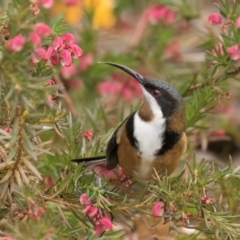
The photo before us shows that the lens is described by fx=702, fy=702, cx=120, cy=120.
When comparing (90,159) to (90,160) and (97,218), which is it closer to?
(90,160)

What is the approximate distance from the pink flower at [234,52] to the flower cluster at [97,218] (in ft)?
3.22

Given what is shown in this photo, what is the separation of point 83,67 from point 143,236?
161cm

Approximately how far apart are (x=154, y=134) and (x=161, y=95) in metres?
0.16

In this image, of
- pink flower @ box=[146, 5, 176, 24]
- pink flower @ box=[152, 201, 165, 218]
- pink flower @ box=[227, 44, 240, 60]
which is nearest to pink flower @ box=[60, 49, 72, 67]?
pink flower @ box=[152, 201, 165, 218]

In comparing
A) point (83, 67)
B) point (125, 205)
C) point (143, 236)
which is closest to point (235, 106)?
point (83, 67)

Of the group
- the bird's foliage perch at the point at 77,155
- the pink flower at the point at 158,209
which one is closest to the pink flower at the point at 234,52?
the bird's foliage perch at the point at 77,155

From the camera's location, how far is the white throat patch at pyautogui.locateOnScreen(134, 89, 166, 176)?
287 cm

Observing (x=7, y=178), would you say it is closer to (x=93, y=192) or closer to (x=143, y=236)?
(x=93, y=192)

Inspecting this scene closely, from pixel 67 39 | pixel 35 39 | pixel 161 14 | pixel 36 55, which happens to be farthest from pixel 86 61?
pixel 35 39

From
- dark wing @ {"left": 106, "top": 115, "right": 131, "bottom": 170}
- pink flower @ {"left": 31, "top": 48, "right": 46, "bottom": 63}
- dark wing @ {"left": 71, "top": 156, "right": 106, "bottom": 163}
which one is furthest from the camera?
dark wing @ {"left": 106, "top": 115, "right": 131, "bottom": 170}

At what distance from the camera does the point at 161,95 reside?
2.84 metres

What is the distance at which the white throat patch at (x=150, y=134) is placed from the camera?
9.40ft

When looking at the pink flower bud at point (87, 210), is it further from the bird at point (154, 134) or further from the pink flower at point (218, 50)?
the pink flower at point (218, 50)

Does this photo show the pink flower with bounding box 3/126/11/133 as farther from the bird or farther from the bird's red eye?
the bird's red eye
